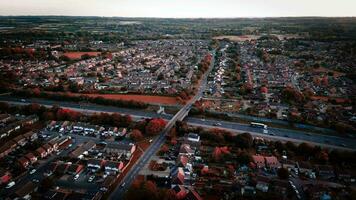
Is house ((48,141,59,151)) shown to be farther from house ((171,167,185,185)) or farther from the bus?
the bus

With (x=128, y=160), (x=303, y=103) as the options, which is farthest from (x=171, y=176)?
(x=303, y=103)

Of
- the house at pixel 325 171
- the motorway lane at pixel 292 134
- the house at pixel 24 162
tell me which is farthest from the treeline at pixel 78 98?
the house at pixel 325 171

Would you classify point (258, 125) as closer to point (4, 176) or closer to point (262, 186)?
point (262, 186)

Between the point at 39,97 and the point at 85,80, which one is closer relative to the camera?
the point at 39,97

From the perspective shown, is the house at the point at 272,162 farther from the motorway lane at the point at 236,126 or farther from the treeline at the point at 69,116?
the treeline at the point at 69,116

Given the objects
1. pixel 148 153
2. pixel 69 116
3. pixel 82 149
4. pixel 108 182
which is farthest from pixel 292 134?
pixel 69 116

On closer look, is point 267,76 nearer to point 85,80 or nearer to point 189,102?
point 189,102
